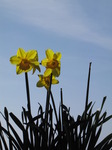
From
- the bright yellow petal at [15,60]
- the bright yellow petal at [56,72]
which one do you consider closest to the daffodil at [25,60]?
the bright yellow petal at [15,60]

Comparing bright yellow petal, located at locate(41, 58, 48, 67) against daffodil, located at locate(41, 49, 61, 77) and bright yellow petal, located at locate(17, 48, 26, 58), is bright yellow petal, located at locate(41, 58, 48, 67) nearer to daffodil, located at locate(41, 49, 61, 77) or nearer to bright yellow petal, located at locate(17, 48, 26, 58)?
daffodil, located at locate(41, 49, 61, 77)

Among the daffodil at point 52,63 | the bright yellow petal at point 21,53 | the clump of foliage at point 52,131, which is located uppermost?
the bright yellow petal at point 21,53

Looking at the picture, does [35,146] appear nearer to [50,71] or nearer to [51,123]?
[51,123]

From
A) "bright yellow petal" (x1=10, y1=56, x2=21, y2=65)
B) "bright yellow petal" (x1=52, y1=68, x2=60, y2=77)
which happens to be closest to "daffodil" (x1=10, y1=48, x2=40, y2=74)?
"bright yellow petal" (x1=10, y1=56, x2=21, y2=65)

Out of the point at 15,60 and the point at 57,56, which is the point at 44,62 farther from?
the point at 15,60

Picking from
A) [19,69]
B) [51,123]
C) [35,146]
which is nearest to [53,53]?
[19,69]

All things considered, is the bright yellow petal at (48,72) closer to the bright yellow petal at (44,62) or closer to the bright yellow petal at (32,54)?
the bright yellow petal at (44,62)
